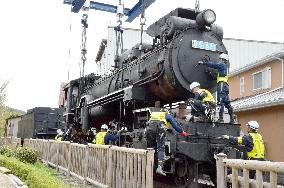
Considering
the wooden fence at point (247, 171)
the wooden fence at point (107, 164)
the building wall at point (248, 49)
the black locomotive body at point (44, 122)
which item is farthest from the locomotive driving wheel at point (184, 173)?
the building wall at point (248, 49)

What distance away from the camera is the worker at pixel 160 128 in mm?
7395

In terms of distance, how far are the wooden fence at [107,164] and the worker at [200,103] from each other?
5.99 ft

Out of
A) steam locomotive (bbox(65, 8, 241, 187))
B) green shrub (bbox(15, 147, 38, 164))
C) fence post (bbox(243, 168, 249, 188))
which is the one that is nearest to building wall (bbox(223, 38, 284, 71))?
green shrub (bbox(15, 147, 38, 164))

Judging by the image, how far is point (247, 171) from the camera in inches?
153

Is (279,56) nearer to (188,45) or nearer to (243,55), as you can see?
(188,45)

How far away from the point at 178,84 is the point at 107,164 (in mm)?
2377

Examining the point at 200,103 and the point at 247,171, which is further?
the point at 200,103

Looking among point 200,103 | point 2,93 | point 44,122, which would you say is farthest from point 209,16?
point 2,93

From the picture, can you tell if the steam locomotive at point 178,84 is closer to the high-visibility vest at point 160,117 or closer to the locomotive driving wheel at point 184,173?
the locomotive driving wheel at point 184,173

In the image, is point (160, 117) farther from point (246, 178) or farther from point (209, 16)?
point (246, 178)

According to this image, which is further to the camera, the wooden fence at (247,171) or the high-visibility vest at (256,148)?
the high-visibility vest at (256,148)

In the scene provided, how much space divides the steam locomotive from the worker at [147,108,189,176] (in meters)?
0.13

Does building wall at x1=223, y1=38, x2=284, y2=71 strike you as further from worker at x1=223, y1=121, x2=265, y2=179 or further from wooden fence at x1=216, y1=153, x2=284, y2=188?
wooden fence at x1=216, y1=153, x2=284, y2=188

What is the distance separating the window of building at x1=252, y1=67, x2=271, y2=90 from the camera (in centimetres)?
1972
